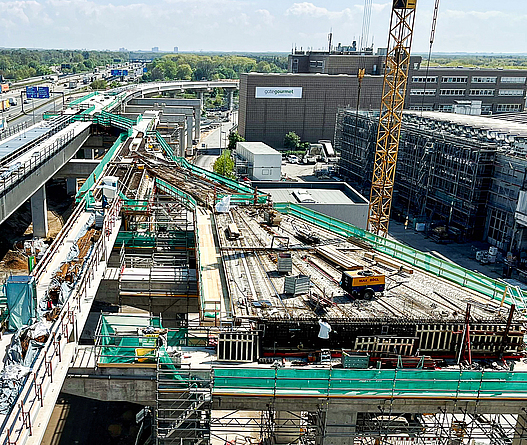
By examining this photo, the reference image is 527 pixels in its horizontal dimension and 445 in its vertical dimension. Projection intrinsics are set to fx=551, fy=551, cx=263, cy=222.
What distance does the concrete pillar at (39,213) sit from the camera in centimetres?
4628

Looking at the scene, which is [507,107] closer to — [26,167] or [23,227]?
[23,227]

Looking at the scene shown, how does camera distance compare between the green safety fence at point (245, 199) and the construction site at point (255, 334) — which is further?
the green safety fence at point (245, 199)

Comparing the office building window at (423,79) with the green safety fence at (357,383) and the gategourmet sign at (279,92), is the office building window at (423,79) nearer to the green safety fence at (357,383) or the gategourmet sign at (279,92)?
the gategourmet sign at (279,92)

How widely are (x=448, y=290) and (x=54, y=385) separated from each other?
16415mm

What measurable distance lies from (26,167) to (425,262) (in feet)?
88.2

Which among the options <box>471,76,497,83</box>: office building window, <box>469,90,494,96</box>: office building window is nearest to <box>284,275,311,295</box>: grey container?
<box>471,76,497,83</box>: office building window

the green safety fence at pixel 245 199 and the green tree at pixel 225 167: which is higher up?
the green safety fence at pixel 245 199

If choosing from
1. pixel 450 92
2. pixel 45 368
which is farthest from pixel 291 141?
pixel 45 368

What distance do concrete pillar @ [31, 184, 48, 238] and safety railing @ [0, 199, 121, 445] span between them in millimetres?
25556

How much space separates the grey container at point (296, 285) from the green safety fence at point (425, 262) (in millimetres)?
6153

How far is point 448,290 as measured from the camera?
2397 cm

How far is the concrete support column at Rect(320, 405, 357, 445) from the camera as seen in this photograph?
17.4 m

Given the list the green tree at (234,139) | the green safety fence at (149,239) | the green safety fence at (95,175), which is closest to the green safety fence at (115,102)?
the green safety fence at (95,175)

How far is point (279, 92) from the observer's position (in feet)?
302
